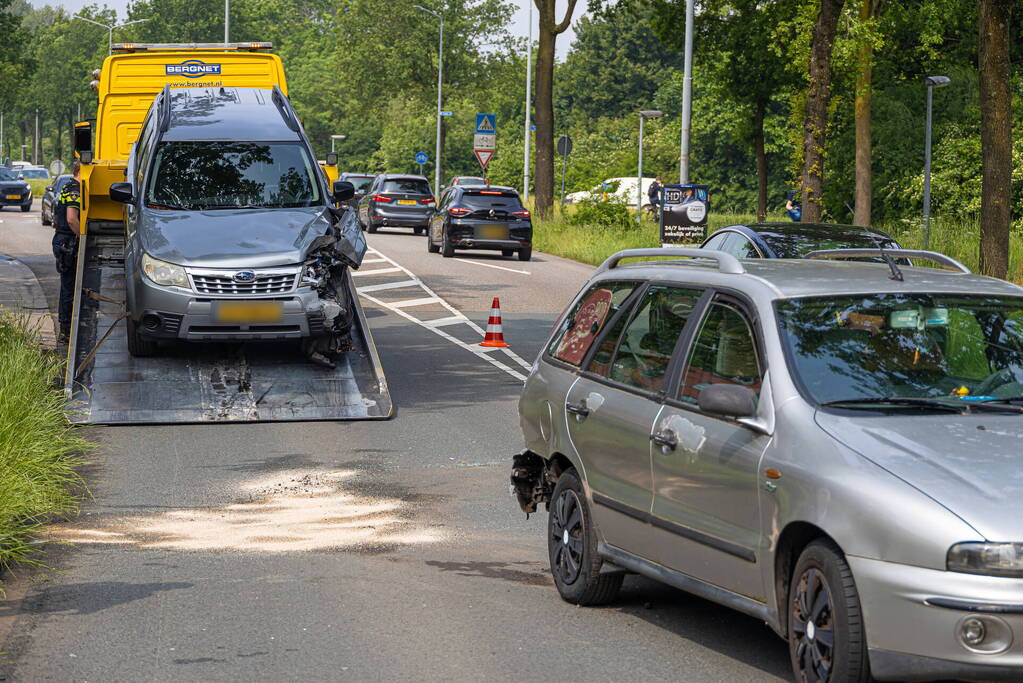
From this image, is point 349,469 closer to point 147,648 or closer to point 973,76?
point 147,648

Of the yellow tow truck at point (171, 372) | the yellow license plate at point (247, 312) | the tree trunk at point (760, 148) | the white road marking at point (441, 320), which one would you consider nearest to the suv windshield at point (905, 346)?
the yellow tow truck at point (171, 372)

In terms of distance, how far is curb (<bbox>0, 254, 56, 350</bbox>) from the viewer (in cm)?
1888

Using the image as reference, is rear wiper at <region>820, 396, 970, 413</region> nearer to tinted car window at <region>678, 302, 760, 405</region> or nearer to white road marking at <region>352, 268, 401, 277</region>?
tinted car window at <region>678, 302, 760, 405</region>

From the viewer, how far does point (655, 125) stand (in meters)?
87.4

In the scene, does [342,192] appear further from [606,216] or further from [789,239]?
[606,216]

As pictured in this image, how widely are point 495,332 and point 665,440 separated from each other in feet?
42.1

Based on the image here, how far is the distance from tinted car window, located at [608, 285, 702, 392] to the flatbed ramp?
659cm

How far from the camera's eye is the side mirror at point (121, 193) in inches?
570

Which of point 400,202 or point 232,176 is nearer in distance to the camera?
point 232,176

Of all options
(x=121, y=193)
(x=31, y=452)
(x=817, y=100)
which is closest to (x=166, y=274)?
(x=121, y=193)

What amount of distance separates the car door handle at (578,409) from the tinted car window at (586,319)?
25 cm

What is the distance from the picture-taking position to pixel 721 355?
621 cm

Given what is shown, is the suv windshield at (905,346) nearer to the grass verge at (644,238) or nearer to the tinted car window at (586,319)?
the tinted car window at (586,319)

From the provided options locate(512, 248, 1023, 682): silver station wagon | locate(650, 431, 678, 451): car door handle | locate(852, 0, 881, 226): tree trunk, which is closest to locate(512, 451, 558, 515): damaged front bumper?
locate(512, 248, 1023, 682): silver station wagon
